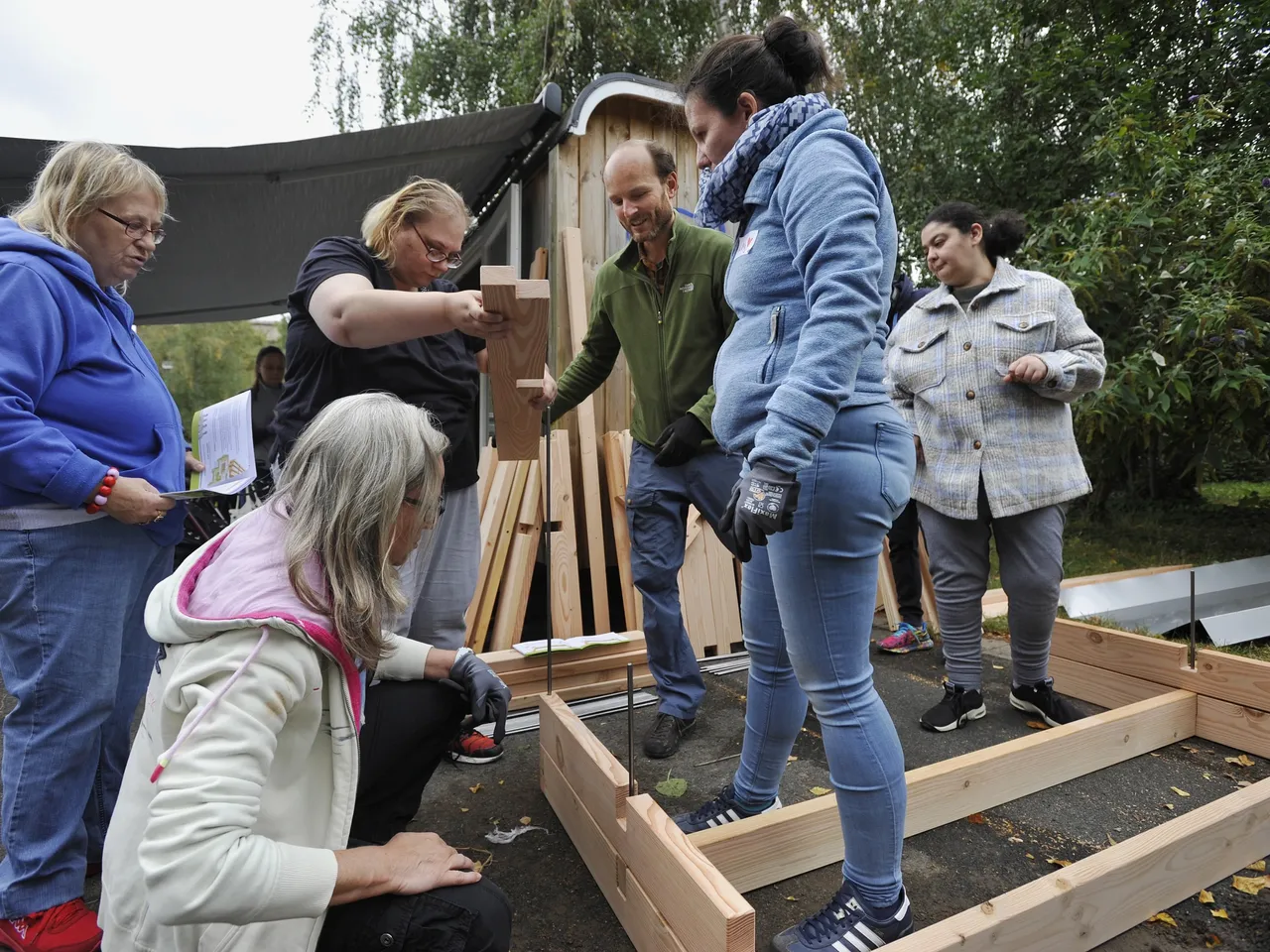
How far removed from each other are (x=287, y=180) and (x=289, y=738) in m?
4.37

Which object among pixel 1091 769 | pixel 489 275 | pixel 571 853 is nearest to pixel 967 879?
pixel 1091 769

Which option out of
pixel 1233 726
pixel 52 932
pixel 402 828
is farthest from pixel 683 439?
pixel 1233 726

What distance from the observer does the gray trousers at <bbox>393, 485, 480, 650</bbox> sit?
91.2 inches

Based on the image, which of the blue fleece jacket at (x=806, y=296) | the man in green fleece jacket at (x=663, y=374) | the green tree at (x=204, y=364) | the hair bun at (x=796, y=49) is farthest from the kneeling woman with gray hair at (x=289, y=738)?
the green tree at (x=204, y=364)

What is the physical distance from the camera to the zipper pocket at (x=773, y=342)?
1.49 m

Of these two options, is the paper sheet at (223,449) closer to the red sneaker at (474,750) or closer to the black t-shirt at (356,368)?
the black t-shirt at (356,368)

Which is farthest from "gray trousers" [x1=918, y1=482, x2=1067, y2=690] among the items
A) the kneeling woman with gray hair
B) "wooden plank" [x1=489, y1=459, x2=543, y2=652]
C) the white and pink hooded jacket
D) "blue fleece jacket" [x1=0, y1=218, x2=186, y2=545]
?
"blue fleece jacket" [x1=0, y1=218, x2=186, y2=545]

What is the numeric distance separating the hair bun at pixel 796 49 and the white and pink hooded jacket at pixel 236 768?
1387 millimetres

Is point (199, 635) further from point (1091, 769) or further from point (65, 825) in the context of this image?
point (1091, 769)

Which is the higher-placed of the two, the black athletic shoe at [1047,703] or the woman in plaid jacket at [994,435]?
the woman in plaid jacket at [994,435]

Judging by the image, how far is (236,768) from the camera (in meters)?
0.96

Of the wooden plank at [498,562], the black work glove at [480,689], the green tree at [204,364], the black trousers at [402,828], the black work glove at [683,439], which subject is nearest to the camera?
the black trousers at [402,828]

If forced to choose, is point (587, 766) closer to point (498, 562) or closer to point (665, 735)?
point (665, 735)

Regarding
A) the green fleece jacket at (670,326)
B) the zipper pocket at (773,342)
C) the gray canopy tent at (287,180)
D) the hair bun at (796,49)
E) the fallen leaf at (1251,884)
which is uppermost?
the gray canopy tent at (287,180)
